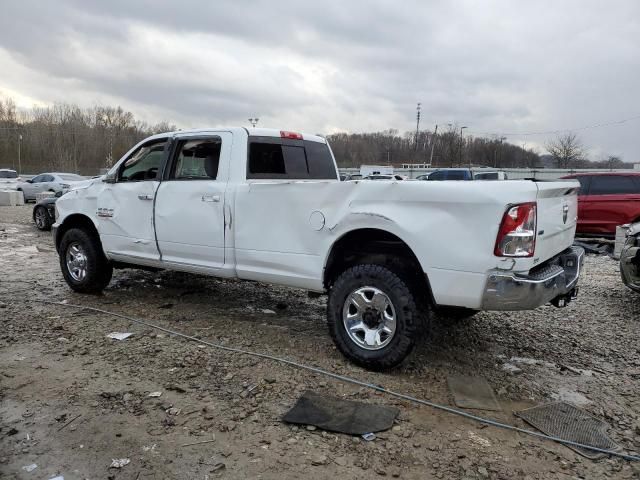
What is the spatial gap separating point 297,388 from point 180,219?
91.9 inches

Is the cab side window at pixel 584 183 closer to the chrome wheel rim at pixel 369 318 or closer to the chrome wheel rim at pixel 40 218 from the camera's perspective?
the chrome wheel rim at pixel 369 318

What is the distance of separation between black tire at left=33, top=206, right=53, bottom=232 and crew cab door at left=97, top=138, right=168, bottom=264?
8.08 metres

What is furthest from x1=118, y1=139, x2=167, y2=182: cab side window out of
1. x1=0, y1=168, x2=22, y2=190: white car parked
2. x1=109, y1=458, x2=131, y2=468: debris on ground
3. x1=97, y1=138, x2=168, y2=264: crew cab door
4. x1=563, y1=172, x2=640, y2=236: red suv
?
x1=0, y1=168, x2=22, y2=190: white car parked

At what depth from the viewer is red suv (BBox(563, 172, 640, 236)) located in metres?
11.1

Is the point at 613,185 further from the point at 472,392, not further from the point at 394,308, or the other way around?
the point at 394,308

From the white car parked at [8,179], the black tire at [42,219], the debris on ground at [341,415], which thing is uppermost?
the white car parked at [8,179]

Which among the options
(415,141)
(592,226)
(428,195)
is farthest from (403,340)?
(415,141)

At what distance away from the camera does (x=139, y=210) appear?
18.4 ft

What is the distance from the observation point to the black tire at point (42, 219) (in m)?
12.8

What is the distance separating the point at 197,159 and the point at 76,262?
2341 millimetres

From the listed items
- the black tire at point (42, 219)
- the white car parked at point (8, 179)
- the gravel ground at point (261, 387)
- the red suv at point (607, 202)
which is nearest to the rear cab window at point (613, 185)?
the red suv at point (607, 202)

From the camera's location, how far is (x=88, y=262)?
6.11 m

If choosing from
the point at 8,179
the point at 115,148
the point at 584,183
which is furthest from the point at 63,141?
the point at 584,183

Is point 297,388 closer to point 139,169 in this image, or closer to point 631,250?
point 139,169
